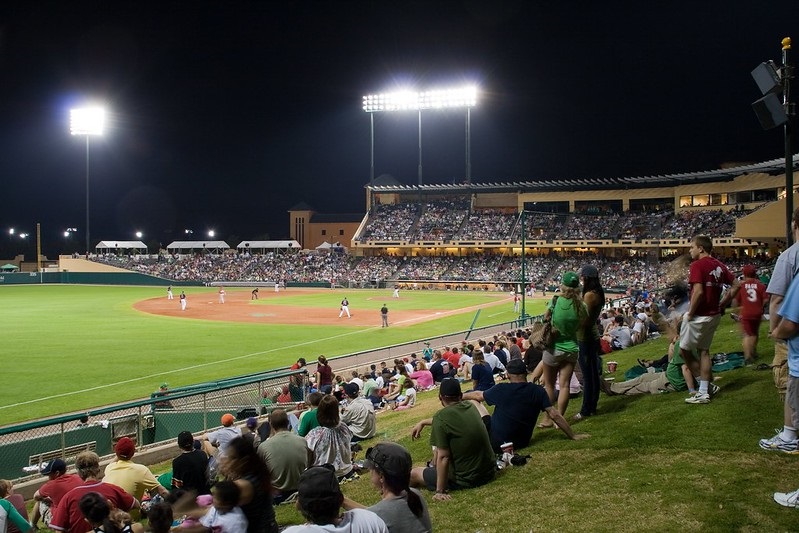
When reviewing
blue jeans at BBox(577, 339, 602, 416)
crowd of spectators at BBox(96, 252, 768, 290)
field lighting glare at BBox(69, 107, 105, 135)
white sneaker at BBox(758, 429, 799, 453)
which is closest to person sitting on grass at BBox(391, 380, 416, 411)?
blue jeans at BBox(577, 339, 602, 416)

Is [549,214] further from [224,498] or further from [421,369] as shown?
[224,498]

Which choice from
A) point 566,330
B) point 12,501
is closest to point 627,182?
point 566,330

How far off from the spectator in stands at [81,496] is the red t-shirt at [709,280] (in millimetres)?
6653

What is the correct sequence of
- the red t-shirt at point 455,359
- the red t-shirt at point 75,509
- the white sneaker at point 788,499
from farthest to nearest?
the red t-shirt at point 455,359, the red t-shirt at point 75,509, the white sneaker at point 788,499

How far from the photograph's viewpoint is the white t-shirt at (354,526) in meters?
3.33

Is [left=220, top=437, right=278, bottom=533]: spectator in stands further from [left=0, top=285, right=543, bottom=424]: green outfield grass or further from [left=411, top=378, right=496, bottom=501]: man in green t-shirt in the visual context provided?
[left=0, top=285, right=543, bottom=424]: green outfield grass

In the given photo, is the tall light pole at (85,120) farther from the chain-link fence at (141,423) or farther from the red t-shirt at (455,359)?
the chain-link fence at (141,423)

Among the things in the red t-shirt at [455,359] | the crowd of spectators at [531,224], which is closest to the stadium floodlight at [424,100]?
the crowd of spectators at [531,224]

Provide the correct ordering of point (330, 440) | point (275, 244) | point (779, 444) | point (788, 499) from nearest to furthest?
1. point (788, 499)
2. point (779, 444)
3. point (330, 440)
4. point (275, 244)

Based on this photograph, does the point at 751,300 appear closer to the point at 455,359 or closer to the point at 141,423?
the point at 455,359

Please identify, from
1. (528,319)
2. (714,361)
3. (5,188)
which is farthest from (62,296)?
(5,188)

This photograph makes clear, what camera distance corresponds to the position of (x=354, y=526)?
344cm

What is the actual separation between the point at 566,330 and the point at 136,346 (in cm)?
2539

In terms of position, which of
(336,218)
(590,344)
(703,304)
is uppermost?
(336,218)
